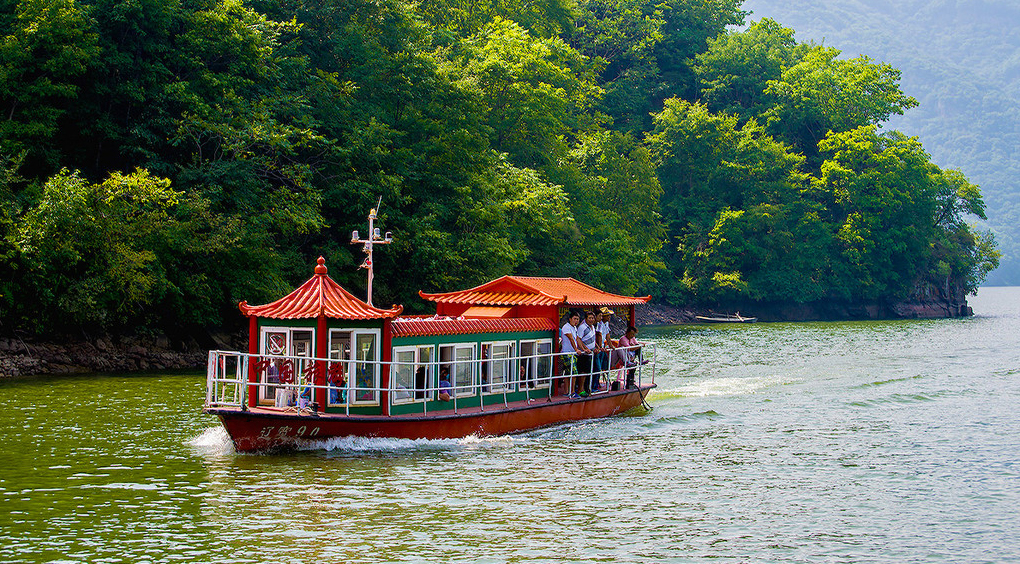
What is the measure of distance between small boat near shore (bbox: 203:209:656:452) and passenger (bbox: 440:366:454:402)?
26 millimetres

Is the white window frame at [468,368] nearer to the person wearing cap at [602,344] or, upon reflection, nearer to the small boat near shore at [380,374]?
the small boat near shore at [380,374]

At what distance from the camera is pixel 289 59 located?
50344 mm

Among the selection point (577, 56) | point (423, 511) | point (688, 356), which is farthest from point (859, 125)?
point (423, 511)

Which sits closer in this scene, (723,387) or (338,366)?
(338,366)

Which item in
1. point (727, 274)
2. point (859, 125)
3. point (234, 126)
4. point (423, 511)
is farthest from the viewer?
point (859, 125)

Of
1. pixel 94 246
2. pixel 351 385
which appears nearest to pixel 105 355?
pixel 94 246

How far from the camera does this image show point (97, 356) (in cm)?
4056

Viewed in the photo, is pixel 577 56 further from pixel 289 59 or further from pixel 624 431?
pixel 624 431

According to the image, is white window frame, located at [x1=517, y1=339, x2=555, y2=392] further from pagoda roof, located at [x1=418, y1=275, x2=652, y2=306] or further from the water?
the water

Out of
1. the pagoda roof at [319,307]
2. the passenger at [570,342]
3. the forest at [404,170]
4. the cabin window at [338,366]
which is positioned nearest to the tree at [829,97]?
the forest at [404,170]

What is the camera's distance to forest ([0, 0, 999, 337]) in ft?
133

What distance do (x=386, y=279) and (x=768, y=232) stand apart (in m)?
51.5

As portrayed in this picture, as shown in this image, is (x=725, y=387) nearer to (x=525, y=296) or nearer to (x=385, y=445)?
(x=525, y=296)

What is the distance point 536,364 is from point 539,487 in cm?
821
